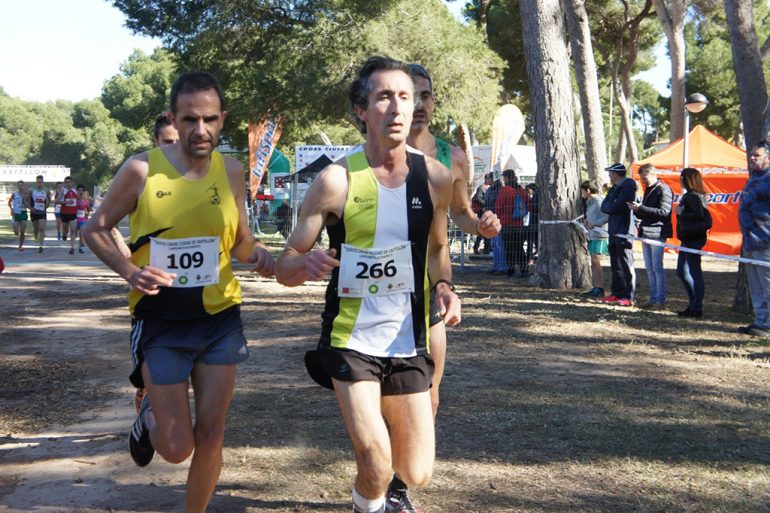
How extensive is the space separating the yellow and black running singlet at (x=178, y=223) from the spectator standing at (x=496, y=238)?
513 inches

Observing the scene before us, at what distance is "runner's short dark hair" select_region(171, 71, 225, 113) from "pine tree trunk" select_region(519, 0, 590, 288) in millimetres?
11298

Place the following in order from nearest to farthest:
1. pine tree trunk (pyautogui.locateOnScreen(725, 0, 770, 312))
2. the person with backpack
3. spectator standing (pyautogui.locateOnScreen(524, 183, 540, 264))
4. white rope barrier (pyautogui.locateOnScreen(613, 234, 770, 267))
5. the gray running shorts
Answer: the gray running shorts, white rope barrier (pyautogui.locateOnScreen(613, 234, 770, 267)), pine tree trunk (pyautogui.locateOnScreen(725, 0, 770, 312)), spectator standing (pyautogui.locateOnScreen(524, 183, 540, 264)), the person with backpack

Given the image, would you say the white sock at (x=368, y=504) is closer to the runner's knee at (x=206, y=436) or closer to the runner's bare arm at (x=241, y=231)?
the runner's knee at (x=206, y=436)

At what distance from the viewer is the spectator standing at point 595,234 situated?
548 inches

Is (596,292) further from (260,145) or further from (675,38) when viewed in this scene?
(260,145)

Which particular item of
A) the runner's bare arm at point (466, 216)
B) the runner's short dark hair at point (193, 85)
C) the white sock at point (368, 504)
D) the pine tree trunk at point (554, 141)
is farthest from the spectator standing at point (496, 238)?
the white sock at point (368, 504)

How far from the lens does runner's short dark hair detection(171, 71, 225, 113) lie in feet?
12.8

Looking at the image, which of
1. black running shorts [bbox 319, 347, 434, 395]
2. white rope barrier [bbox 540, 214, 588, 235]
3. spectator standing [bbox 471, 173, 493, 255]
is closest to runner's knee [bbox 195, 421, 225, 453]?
black running shorts [bbox 319, 347, 434, 395]

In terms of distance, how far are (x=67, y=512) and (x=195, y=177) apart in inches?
73.8

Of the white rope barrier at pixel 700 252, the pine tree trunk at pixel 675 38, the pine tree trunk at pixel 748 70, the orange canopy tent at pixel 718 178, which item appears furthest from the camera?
the pine tree trunk at pixel 675 38

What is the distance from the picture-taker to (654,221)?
472 inches

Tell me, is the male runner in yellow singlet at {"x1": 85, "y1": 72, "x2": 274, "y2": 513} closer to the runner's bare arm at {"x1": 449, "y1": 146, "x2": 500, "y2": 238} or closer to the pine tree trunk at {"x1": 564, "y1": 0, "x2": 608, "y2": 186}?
the runner's bare arm at {"x1": 449, "y1": 146, "x2": 500, "y2": 238}

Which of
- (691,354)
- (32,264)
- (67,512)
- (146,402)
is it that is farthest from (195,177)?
(32,264)

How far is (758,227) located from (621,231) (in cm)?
315
